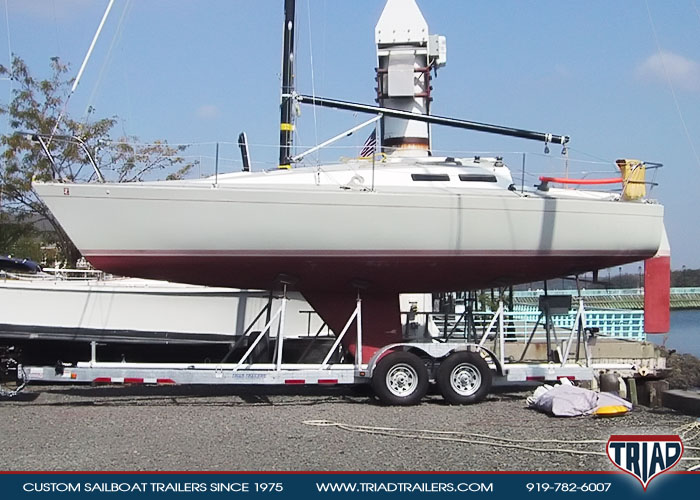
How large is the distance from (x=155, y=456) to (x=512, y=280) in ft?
19.5

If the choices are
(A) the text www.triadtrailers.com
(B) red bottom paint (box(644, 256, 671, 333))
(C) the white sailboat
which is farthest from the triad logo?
(B) red bottom paint (box(644, 256, 671, 333))

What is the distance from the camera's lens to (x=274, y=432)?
8.25m

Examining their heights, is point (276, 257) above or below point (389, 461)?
above

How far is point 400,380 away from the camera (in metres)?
10.2

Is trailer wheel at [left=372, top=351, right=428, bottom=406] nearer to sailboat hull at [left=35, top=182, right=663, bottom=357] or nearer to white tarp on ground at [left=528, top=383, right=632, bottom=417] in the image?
sailboat hull at [left=35, top=182, right=663, bottom=357]

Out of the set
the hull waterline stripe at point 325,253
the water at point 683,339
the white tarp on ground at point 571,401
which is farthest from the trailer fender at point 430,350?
the water at point 683,339

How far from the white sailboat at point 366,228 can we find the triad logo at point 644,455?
4.38 m

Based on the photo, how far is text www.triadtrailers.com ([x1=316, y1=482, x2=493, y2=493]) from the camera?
5.72 meters

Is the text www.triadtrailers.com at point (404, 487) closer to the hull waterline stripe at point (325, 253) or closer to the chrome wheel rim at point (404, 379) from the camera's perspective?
the chrome wheel rim at point (404, 379)

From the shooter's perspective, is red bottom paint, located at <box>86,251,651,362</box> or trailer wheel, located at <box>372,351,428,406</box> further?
red bottom paint, located at <box>86,251,651,362</box>

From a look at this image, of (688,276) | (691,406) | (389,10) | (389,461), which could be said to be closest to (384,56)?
(389,10)

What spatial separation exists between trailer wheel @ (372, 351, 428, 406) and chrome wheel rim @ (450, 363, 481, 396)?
0.42 meters

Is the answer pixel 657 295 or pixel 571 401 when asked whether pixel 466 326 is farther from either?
pixel 571 401

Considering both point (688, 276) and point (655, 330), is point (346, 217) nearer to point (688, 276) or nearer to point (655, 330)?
point (655, 330)
